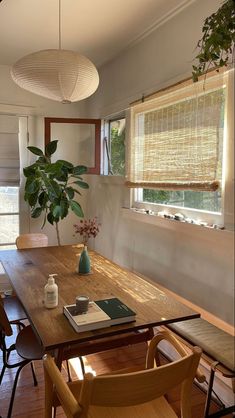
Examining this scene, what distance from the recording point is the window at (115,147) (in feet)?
10.5

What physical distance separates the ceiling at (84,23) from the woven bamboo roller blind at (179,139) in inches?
22.6

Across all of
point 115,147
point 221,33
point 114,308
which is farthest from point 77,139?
point 221,33

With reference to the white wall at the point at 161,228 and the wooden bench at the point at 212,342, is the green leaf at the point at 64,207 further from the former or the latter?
the wooden bench at the point at 212,342

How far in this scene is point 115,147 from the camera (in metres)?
3.38

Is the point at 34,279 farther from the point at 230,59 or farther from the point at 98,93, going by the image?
the point at 98,93

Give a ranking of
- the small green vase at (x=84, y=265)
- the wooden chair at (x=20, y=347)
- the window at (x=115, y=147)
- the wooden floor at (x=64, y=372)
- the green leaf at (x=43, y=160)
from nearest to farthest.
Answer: the wooden chair at (x=20, y=347)
the wooden floor at (x=64, y=372)
the small green vase at (x=84, y=265)
the window at (x=115, y=147)
the green leaf at (x=43, y=160)

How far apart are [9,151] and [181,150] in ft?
7.70

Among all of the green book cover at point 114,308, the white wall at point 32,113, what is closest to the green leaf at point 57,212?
the white wall at point 32,113

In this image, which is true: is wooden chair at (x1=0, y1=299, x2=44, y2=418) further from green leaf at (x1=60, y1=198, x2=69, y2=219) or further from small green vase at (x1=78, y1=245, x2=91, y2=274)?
green leaf at (x1=60, y1=198, x2=69, y2=219)

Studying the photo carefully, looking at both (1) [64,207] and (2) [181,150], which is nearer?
(2) [181,150]

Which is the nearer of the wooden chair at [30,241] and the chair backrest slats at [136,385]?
the chair backrest slats at [136,385]

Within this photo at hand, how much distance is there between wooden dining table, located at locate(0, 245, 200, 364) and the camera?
140cm

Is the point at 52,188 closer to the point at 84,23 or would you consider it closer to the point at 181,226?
the point at 84,23

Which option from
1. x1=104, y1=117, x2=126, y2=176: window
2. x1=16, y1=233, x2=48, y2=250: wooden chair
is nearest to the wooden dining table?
x1=16, y1=233, x2=48, y2=250: wooden chair
